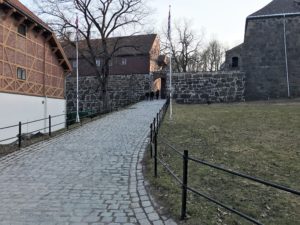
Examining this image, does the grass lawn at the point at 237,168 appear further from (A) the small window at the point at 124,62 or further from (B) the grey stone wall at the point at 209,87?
(A) the small window at the point at 124,62

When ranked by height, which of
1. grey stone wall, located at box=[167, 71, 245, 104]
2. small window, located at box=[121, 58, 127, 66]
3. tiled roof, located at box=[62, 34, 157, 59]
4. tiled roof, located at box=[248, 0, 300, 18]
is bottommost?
grey stone wall, located at box=[167, 71, 245, 104]

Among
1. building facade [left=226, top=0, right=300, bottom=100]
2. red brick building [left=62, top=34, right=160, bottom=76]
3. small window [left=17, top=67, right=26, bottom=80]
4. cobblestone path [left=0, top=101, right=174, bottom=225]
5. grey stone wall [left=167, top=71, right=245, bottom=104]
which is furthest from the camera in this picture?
red brick building [left=62, top=34, right=160, bottom=76]

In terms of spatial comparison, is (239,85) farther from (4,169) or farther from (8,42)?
(4,169)

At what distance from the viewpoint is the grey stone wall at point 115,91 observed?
150ft

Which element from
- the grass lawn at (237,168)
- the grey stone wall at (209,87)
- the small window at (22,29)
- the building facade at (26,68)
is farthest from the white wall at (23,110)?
the grey stone wall at (209,87)

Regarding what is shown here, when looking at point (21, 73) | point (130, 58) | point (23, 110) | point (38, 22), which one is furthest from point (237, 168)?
point (130, 58)

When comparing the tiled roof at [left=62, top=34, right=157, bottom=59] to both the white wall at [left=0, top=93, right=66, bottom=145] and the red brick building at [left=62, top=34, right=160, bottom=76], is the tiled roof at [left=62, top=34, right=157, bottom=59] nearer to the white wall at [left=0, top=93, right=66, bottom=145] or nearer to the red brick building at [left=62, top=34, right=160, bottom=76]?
the red brick building at [left=62, top=34, right=160, bottom=76]

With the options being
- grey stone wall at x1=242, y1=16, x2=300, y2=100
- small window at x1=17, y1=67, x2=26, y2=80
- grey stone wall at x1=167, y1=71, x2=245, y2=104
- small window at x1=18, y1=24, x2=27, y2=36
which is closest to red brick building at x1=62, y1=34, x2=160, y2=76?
grey stone wall at x1=167, y1=71, x2=245, y2=104

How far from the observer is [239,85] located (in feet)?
115

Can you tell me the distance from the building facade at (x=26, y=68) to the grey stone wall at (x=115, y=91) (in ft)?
54.3

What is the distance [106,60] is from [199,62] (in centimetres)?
2989

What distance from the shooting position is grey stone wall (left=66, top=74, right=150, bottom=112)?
4575cm

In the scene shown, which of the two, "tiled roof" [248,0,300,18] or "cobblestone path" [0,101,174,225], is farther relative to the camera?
"tiled roof" [248,0,300,18]

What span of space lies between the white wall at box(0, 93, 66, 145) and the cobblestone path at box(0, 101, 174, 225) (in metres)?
6.97
